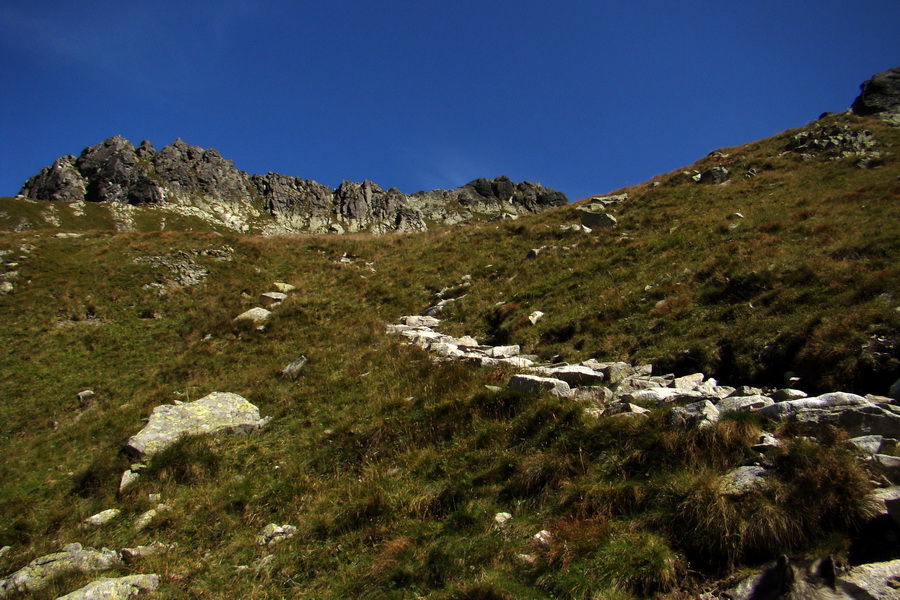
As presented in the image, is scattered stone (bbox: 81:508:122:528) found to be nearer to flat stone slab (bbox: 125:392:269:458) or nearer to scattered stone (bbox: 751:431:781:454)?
flat stone slab (bbox: 125:392:269:458)

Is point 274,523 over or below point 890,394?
below

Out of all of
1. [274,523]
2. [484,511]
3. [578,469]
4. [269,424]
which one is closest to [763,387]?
[578,469]

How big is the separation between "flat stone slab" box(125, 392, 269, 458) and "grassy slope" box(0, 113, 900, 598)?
1.68 feet

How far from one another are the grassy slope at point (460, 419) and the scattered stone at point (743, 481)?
16 cm

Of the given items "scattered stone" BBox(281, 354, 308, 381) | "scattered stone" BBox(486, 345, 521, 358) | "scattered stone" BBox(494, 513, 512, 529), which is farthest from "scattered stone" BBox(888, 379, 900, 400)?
"scattered stone" BBox(281, 354, 308, 381)

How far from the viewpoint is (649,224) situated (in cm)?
2528

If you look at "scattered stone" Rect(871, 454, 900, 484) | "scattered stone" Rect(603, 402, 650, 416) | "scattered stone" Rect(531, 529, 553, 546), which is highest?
"scattered stone" Rect(603, 402, 650, 416)

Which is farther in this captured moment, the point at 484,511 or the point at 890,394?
the point at 890,394

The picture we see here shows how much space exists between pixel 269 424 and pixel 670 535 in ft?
30.7

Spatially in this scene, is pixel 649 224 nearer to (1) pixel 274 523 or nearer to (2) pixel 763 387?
(2) pixel 763 387

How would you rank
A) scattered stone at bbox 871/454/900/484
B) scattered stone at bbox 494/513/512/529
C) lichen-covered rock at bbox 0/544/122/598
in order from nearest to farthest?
scattered stone at bbox 871/454/900/484
lichen-covered rock at bbox 0/544/122/598
scattered stone at bbox 494/513/512/529

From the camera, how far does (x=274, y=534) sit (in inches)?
283

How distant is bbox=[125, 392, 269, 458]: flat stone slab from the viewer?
10.1m

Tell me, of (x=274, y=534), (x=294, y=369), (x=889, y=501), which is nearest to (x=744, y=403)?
(x=889, y=501)
